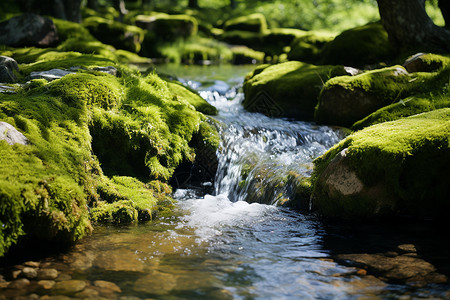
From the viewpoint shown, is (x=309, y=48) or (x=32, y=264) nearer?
(x=32, y=264)

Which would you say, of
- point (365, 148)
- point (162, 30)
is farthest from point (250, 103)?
point (162, 30)

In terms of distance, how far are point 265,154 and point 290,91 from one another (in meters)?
2.92

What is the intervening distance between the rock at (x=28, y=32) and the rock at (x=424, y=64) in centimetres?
984

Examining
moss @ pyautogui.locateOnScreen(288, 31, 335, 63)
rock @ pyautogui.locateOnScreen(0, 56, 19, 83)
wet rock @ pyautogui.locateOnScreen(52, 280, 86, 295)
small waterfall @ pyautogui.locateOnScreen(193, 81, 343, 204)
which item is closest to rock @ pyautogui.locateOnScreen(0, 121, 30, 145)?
wet rock @ pyautogui.locateOnScreen(52, 280, 86, 295)

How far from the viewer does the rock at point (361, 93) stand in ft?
25.9

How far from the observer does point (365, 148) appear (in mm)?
4926

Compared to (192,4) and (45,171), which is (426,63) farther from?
(192,4)

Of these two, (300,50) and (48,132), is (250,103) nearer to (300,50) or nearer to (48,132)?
(300,50)

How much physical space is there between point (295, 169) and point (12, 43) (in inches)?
359

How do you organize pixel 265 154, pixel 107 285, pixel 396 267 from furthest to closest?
pixel 265 154 < pixel 396 267 < pixel 107 285

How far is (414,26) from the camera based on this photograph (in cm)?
970

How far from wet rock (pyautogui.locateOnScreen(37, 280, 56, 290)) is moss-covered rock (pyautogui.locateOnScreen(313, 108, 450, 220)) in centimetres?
329

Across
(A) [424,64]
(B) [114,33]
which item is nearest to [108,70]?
(A) [424,64]

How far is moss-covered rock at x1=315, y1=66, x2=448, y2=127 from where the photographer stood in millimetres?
7852
